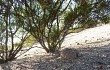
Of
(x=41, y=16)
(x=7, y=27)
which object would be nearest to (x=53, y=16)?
(x=41, y=16)

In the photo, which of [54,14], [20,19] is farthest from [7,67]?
[54,14]

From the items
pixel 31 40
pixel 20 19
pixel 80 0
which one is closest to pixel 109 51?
pixel 80 0

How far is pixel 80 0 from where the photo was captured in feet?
31.0

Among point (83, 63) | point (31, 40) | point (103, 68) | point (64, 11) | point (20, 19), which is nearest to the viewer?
point (103, 68)

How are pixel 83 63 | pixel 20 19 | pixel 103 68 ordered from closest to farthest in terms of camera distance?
1. pixel 103 68
2. pixel 83 63
3. pixel 20 19

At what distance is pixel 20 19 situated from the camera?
29.9 feet

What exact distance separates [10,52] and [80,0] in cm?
247

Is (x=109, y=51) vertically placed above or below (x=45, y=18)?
below

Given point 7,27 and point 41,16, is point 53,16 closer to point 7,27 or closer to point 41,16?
point 41,16

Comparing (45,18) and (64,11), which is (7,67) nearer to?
(45,18)

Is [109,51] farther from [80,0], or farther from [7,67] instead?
[7,67]

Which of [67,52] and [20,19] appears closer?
[67,52]

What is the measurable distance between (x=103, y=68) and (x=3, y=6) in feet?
10.8

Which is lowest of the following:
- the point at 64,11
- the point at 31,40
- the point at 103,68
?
the point at 103,68
